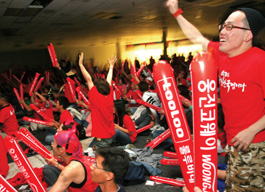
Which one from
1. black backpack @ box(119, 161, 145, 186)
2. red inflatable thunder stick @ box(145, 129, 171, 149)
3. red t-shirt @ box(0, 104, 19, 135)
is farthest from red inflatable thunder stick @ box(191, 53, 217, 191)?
red t-shirt @ box(0, 104, 19, 135)

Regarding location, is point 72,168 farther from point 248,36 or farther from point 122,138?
point 122,138

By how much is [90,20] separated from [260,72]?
7932mm

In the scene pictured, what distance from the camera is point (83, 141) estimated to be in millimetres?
4488

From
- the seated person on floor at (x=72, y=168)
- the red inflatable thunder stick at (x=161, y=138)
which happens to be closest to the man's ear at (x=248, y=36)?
the seated person on floor at (x=72, y=168)

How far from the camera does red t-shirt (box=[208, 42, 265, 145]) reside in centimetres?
104

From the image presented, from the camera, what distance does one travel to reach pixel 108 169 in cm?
157

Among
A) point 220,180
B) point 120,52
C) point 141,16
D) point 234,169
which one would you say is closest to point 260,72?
point 234,169

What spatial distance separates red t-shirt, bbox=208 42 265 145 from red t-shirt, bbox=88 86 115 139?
6.67 feet

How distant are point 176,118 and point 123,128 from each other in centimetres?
307

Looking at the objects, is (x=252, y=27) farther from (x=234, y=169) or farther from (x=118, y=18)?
(x=118, y=18)

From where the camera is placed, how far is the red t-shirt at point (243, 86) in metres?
1.04

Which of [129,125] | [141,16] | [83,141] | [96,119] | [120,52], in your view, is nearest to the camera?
[96,119]

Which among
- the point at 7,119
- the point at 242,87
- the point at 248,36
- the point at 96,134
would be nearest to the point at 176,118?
the point at 242,87

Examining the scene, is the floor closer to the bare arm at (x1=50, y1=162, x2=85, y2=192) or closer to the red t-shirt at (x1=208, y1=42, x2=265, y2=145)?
the bare arm at (x1=50, y1=162, x2=85, y2=192)
